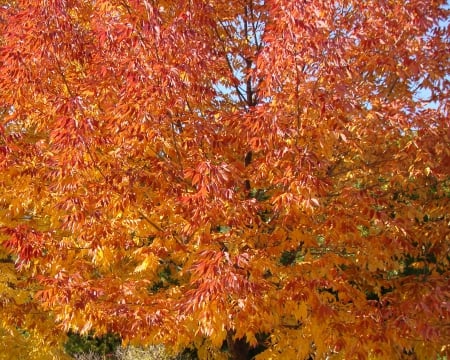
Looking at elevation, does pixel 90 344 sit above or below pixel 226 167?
below

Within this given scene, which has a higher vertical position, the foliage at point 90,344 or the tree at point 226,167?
the tree at point 226,167

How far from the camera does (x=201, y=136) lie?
4.61 metres

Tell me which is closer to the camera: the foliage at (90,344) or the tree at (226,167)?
the tree at (226,167)

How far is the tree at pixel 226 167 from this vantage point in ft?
13.8

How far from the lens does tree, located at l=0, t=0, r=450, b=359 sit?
13.8ft

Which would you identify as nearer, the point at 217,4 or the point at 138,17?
the point at 138,17

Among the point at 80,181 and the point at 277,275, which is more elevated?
the point at 80,181

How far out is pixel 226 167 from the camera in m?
4.01

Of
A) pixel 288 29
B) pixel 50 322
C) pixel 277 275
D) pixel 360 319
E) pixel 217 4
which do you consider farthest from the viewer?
pixel 50 322

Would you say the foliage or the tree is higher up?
the tree

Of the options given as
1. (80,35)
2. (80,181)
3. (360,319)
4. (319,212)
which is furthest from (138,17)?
(360,319)

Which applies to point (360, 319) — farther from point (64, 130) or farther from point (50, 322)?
point (50, 322)

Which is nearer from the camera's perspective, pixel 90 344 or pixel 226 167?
pixel 226 167

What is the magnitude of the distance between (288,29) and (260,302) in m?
2.16
